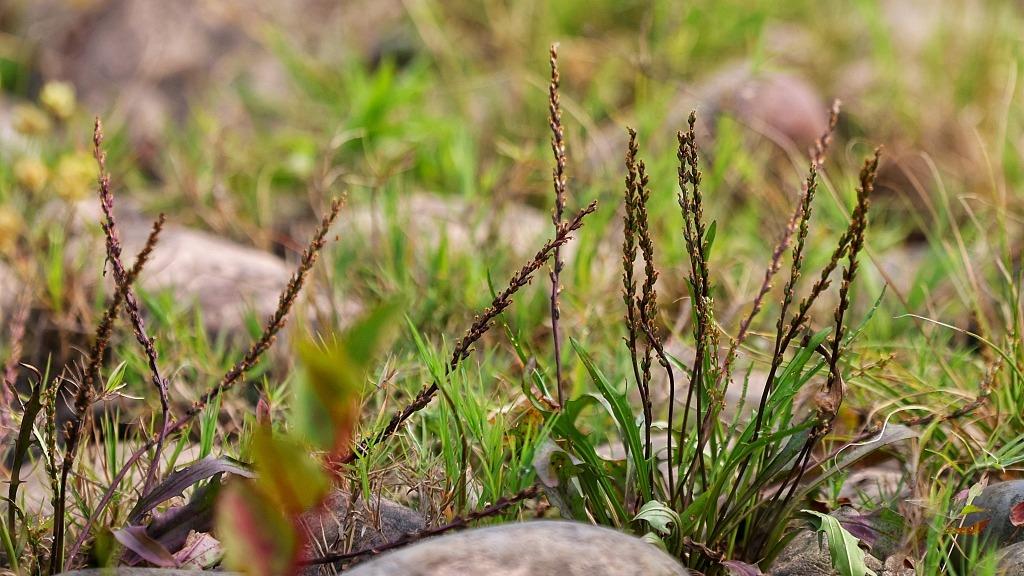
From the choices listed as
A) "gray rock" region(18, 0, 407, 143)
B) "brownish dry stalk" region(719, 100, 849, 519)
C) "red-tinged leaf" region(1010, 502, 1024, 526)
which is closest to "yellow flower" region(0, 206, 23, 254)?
"gray rock" region(18, 0, 407, 143)

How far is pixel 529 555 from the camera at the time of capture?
1.24 m

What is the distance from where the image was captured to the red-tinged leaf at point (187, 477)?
4.92ft

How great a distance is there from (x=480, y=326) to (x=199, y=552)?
547 mm

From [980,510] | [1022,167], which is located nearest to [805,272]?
[1022,167]

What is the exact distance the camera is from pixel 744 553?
1.65m

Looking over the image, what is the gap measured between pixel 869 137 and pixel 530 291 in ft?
6.20

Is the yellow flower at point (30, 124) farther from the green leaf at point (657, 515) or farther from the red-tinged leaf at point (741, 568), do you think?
the red-tinged leaf at point (741, 568)

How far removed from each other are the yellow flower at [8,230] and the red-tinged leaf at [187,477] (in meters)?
1.51

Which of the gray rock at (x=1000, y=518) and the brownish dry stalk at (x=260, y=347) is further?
the gray rock at (x=1000, y=518)

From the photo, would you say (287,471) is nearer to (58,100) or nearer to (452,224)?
(452,224)

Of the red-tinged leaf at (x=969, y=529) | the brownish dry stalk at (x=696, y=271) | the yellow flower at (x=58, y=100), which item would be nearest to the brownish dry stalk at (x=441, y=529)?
the brownish dry stalk at (x=696, y=271)

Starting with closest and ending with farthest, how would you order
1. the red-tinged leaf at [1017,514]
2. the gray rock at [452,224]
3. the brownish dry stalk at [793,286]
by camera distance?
the brownish dry stalk at [793,286], the red-tinged leaf at [1017,514], the gray rock at [452,224]

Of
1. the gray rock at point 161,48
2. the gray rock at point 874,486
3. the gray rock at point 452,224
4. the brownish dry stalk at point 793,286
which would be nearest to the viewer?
the brownish dry stalk at point 793,286

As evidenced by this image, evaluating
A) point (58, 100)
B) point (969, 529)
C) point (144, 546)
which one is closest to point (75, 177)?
point (58, 100)
